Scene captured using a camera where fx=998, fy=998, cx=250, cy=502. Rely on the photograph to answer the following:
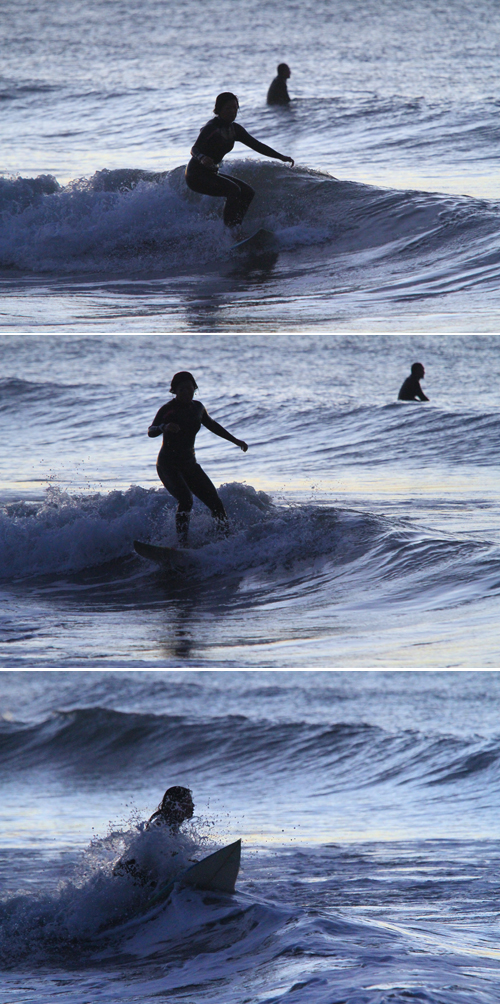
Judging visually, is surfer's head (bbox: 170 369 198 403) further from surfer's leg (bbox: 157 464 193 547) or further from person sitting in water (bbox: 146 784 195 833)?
person sitting in water (bbox: 146 784 195 833)

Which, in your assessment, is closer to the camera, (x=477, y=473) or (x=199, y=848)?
(x=199, y=848)

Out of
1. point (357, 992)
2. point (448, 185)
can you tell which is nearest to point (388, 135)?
point (448, 185)

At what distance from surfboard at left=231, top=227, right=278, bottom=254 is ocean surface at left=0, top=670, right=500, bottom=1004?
5.36m

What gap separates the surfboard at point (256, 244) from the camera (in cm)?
974

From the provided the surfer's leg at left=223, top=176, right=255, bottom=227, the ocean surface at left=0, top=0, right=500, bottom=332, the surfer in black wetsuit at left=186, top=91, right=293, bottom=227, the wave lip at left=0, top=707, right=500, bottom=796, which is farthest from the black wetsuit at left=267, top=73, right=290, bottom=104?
the wave lip at left=0, top=707, right=500, bottom=796

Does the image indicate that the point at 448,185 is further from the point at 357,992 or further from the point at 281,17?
the point at 281,17

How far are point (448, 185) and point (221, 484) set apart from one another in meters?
4.44

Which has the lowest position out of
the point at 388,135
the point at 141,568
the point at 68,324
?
the point at 141,568

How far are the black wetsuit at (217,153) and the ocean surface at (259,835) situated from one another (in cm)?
545

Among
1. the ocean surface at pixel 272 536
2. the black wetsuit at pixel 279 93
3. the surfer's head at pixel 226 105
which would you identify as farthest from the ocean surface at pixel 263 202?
the ocean surface at pixel 272 536

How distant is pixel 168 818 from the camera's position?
651 cm

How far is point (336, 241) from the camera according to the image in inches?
399

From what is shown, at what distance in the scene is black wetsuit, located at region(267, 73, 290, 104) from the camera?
1780 centimetres

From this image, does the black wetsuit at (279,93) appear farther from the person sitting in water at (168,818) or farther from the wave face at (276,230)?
the person sitting in water at (168,818)
